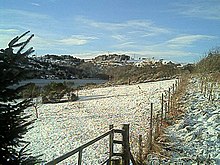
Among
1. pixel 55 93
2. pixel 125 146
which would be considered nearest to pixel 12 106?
pixel 125 146

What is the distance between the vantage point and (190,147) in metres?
9.57

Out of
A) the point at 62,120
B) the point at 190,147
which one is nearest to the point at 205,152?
the point at 190,147

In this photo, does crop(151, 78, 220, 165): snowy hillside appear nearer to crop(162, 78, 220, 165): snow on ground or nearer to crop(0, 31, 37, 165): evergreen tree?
crop(162, 78, 220, 165): snow on ground

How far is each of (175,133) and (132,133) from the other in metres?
2.10

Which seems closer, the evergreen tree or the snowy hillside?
the evergreen tree

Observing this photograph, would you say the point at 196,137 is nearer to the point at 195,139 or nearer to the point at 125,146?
the point at 195,139

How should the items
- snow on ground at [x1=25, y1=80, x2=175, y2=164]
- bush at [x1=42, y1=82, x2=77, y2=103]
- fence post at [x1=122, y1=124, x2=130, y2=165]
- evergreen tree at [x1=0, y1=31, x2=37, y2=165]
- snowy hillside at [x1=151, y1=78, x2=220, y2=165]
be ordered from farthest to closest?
bush at [x1=42, y1=82, x2=77, y2=103] < snow on ground at [x1=25, y1=80, x2=175, y2=164] < snowy hillside at [x1=151, y1=78, x2=220, y2=165] < fence post at [x1=122, y1=124, x2=130, y2=165] < evergreen tree at [x1=0, y1=31, x2=37, y2=165]

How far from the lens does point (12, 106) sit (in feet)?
10.8

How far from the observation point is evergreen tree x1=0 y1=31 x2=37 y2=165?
3.14m

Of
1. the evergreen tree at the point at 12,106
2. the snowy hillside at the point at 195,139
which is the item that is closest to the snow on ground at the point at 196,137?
the snowy hillside at the point at 195,139

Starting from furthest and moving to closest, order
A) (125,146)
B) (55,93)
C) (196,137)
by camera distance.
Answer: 1. (55,93)
2. (196,137)
3. (125,146)

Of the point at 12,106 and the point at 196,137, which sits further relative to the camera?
the point at 196,137

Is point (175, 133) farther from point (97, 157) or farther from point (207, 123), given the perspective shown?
point (97, 157)

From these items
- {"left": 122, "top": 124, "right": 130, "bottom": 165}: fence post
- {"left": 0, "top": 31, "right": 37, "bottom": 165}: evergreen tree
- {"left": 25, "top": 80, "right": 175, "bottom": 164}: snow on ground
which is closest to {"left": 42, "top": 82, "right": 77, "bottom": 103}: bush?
{"left": 25, "top": 80, "right": 175, "bottom": 164}: snow on ground
